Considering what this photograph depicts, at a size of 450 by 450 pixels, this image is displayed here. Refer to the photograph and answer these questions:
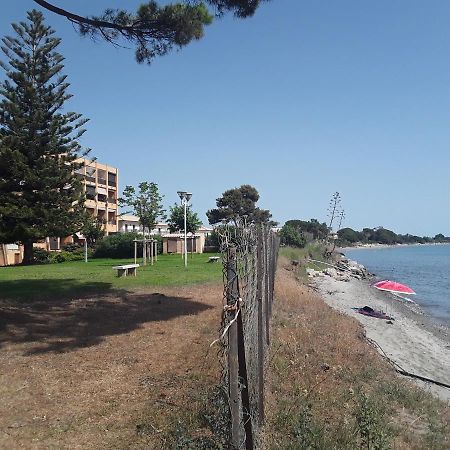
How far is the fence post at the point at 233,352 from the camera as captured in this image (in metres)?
2.98

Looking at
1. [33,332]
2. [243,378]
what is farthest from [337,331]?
[243,378]

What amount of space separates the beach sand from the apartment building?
173 ft

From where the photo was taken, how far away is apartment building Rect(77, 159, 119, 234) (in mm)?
71125

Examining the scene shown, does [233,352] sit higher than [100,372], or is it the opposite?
[233,352]

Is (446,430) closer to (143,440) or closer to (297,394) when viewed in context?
(297,394)

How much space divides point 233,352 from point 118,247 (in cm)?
3786

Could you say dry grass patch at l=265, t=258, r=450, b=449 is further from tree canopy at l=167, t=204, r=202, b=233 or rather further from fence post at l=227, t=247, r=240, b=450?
tree canopy at l=167, t=204, r=202, b=233

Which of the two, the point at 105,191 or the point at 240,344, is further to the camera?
the point at 105,191

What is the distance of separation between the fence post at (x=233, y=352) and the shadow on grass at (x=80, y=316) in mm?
4962

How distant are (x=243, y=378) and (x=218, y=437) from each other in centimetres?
49

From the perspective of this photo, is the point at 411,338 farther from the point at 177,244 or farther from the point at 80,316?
the point at 177,244

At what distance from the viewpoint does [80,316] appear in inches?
401

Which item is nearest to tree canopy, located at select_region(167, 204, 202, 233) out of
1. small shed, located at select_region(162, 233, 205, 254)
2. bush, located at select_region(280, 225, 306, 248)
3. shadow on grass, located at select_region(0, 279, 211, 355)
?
small shed, located at select_region(162, 233, 205, 254)

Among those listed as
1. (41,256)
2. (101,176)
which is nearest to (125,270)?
(41,256)
